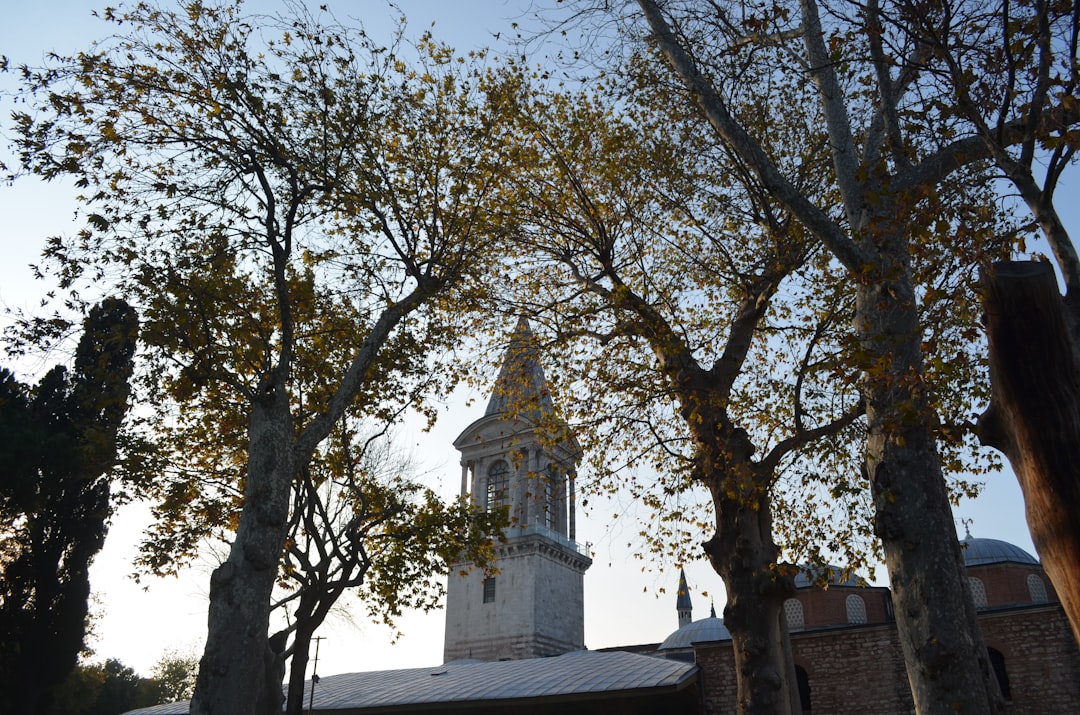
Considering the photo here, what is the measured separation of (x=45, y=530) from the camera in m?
19.8

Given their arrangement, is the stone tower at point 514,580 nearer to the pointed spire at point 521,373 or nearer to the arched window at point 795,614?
the arched window at point 795,614

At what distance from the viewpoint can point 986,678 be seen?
4.90 m

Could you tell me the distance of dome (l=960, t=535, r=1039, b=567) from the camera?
3078cm

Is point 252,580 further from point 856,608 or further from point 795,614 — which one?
point 856,608

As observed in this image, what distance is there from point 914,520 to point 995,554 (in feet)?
104

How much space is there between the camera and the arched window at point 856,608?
104 ft

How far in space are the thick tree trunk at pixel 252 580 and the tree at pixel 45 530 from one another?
1214 centimetres

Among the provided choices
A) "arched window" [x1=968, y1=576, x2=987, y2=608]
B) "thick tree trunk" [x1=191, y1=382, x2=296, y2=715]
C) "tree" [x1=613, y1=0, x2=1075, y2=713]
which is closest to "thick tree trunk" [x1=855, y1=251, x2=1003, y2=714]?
"tree" [x1=613, y1=0, x2=1075, y2=713]

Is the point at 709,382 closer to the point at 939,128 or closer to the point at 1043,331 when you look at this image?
the point at 939,128

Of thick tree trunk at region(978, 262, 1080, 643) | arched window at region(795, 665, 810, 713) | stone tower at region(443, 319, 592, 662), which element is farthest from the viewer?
stone tower at region(443, 319, 592, 662)

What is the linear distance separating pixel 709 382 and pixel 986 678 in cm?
556

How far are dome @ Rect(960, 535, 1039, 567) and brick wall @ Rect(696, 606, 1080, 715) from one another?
12.8 metres

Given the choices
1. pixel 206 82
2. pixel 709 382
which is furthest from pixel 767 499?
pixel 206 82

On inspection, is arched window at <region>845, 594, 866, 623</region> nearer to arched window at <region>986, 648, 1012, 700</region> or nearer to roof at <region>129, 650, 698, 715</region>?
arched window at <region>986, 648, 1012, 700</region>
